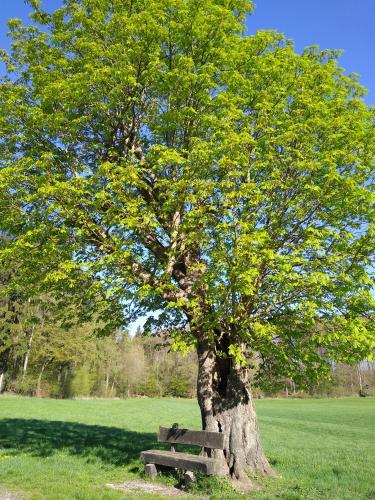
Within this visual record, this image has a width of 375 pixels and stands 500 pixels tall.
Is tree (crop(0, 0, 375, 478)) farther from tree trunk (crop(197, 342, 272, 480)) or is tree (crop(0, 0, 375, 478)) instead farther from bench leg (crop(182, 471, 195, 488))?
bench leg (crop(182, 471, 195, 488))

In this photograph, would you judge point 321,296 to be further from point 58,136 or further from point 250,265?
point 58,136

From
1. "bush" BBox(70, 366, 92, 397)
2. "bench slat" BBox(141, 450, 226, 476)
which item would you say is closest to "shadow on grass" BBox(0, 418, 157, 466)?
"bench slat" BBox(141, 450, 226, 476)

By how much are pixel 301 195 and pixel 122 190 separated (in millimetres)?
4275


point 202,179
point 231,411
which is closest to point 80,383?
point 231,411

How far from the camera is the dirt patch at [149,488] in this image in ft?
28.5

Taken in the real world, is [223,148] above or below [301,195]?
above

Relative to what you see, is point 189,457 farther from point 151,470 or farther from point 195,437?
point 151,470

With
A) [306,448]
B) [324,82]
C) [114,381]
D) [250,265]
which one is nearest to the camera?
[250,265]

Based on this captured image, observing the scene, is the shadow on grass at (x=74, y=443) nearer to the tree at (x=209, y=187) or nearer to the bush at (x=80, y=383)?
the tree at (x=209, y=187)

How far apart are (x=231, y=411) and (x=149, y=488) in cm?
267

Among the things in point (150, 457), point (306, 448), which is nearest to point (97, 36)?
point (150, 457)

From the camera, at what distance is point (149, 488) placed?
914 cm

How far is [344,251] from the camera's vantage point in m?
9.98

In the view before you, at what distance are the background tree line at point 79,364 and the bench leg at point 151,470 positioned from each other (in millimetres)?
15823
